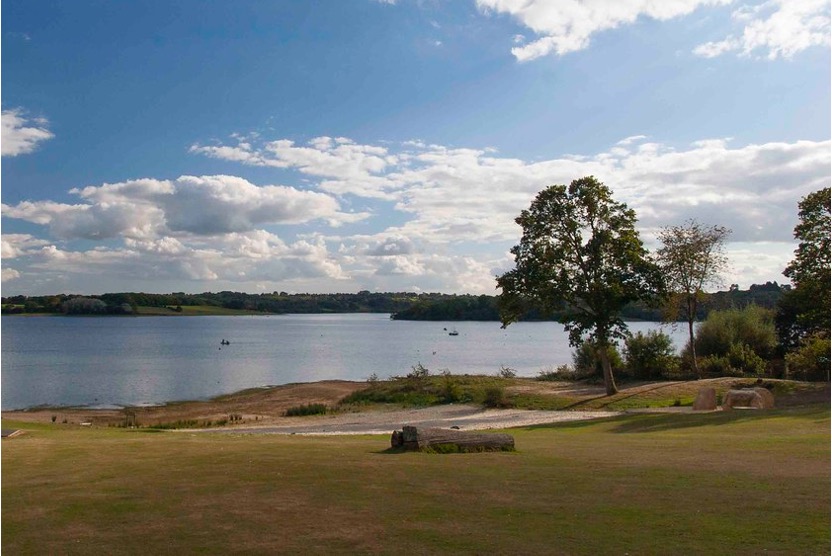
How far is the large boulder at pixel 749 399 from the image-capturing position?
98.7 ft

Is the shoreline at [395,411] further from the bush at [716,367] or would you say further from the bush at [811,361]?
the bush at [716,367]

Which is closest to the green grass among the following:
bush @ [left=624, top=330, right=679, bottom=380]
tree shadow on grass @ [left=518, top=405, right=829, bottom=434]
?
bush @ [left=624, top=330, right=679, bottom=380]

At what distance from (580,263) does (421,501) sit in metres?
30.0

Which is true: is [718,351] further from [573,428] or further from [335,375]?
[335,375]

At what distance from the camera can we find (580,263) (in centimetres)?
3797

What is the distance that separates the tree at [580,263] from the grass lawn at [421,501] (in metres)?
22.4

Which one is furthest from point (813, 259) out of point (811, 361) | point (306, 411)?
point (306, 411)

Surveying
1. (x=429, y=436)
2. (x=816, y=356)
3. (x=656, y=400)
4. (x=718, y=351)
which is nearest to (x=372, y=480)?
(x=429, y=436)

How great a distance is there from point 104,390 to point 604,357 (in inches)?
1542

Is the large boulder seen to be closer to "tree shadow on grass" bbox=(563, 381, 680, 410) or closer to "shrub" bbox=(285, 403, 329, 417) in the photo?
"tree shadow on grass" bbox=(563, 381, 680, 410)

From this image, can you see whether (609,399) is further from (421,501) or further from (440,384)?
(421,501)

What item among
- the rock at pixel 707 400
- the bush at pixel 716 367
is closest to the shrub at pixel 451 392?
the rock at pixel 707 400

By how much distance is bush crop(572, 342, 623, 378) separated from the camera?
162 ft

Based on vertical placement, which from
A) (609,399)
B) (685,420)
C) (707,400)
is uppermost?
(707,400)
